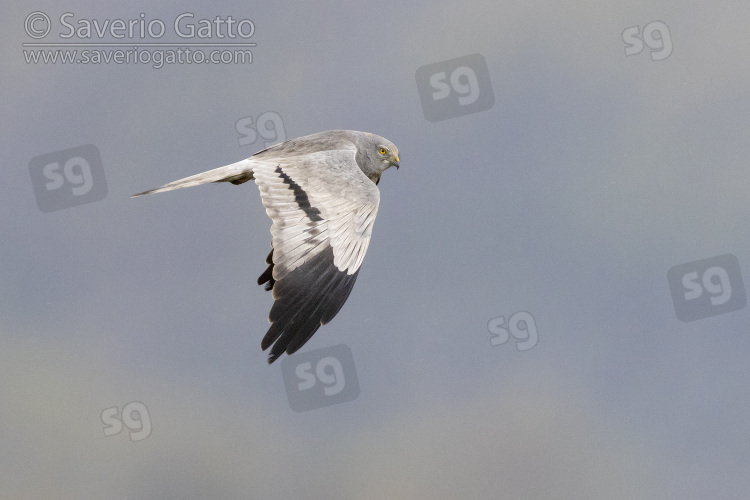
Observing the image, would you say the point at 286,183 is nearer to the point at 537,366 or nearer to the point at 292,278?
the point at 292,278

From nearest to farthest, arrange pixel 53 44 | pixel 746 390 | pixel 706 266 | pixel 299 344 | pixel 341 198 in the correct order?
1. pixel 299 344
2. pixel 341 198
3. pixel 706 266
4. pixel 53 44
5. pixel 746 390

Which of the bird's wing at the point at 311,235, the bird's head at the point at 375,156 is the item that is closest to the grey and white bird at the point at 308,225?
the bird's wing at the point at 311,235

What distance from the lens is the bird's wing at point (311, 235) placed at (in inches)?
223

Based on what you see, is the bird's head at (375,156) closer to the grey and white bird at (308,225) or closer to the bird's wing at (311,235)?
the grey and white bird at (308,225)

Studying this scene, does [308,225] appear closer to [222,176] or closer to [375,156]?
[222,176]

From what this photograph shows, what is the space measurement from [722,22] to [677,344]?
23.6 meters

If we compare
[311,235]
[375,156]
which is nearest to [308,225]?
[311,235]

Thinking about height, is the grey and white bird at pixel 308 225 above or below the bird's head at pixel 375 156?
below

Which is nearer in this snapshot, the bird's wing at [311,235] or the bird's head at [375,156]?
the bird's wing at [311,235]

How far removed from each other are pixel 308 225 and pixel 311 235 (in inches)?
3.6

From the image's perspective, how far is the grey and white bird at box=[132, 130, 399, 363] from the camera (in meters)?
5.70

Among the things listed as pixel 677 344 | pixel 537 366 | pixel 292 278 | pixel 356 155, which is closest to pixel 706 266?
pixel 356 155

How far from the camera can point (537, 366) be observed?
66.8m

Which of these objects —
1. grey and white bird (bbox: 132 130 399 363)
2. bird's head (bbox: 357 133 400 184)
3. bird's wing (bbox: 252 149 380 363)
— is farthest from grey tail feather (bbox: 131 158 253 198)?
bird's head (bbox: 357 133 400 184)
